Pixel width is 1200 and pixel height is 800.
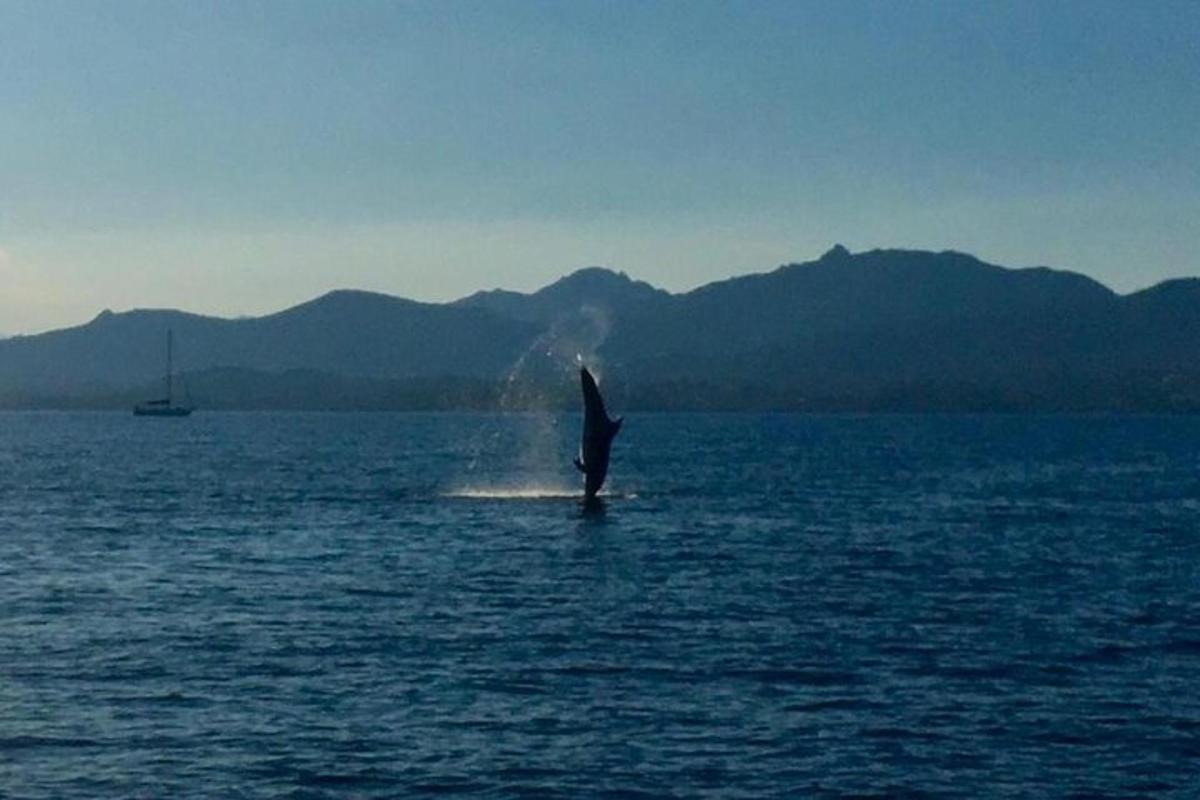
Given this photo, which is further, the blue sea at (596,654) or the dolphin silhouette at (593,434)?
the dolphin silhouette at (593,434)

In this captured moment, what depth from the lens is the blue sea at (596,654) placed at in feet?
111

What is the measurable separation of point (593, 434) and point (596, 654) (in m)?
41.3

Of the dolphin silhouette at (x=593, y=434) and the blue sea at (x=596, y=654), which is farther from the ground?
the dolphin silhouette at (x=593, y=434)

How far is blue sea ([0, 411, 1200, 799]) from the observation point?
111 ft

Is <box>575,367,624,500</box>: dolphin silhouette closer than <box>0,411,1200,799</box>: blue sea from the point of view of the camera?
No

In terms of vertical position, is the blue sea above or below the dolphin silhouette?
below

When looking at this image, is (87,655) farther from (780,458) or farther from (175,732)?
(780,458)

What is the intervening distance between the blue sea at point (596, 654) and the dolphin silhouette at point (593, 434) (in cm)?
262

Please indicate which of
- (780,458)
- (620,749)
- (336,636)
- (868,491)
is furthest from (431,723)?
(780,458)

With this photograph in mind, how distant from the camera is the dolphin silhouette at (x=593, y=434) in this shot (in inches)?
3322

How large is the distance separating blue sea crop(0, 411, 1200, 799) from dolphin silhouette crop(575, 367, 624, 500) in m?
2.62

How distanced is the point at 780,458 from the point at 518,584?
118221 mm

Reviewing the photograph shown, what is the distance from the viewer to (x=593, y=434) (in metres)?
87.1

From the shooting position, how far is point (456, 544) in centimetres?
7644
